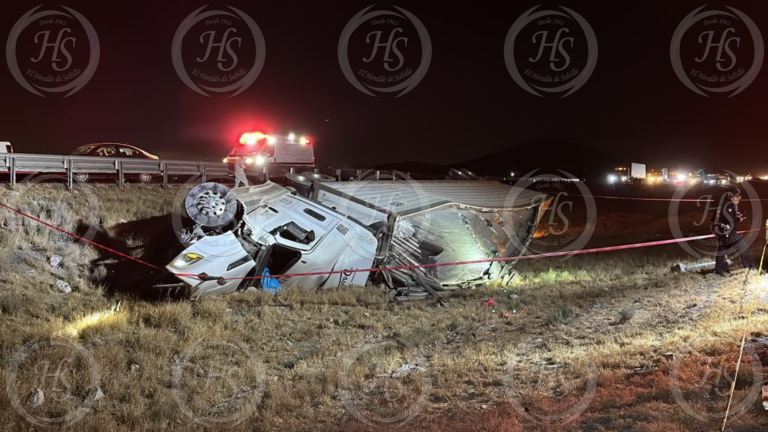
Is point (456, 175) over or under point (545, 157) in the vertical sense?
over

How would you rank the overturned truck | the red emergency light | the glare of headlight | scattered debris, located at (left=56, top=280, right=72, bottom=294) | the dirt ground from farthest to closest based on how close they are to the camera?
the red emergency light → scattered debris, located at (left=56, top=280, right=72, bottom=294) → the overturned truck → the glare of headlight → the dirt ground

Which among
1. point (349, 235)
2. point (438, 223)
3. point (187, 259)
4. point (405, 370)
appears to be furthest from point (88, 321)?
point (438, 223)

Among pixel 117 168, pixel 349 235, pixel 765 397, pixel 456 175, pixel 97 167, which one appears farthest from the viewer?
pixel 456 175

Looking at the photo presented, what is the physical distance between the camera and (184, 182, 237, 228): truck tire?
7.65m

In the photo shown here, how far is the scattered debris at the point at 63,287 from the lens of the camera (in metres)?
8.02

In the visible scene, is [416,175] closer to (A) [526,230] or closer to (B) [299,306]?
(A) [526,230]

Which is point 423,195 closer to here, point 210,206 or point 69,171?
point 210,206

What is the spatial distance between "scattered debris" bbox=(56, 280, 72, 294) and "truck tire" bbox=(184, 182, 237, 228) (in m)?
2.68

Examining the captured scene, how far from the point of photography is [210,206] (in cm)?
771

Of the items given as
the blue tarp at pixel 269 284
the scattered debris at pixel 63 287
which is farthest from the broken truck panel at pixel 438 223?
the scattered debris at pixel 63 287

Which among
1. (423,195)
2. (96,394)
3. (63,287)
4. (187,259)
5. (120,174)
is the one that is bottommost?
(63,287)

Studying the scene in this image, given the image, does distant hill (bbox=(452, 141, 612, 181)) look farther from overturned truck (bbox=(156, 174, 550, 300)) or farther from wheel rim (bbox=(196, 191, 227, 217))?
wheel rim (bbox=(196, 191, 227, 217))

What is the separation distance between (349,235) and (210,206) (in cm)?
256

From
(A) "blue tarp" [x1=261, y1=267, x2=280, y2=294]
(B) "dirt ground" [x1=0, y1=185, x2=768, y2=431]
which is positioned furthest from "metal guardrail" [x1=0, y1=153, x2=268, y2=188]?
(A) "blue tarp" [x1=261, y1=267, x2=280, y2=294]
